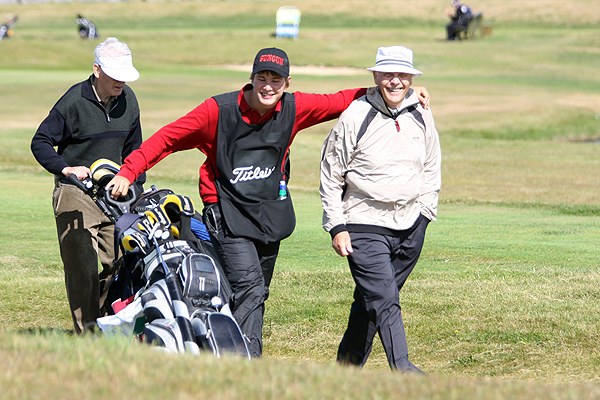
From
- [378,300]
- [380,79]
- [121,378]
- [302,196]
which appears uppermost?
[380,79]

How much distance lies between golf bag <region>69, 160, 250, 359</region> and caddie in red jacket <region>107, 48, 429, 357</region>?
22 centimetres

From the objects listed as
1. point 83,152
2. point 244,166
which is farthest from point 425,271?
point 83,152

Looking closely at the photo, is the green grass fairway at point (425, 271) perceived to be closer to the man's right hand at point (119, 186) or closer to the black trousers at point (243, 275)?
the black trousers at point (243, 275)

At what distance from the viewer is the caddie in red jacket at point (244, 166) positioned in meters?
4.91

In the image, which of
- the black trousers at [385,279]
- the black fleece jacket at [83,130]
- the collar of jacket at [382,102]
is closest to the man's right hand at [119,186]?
the black fleece jacket at [83,130]

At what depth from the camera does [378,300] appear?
4891mm

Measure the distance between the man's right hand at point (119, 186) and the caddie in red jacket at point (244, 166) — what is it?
0.05 m

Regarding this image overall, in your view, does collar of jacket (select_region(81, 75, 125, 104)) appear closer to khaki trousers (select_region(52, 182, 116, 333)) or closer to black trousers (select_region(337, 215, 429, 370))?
khaki trousers (select_region(52, 182, 116, 333))

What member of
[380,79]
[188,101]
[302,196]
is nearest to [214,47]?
[188,101]

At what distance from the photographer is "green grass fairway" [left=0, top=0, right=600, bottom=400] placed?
121 inches

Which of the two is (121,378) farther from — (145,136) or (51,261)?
(145,136)

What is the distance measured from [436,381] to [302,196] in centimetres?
1219

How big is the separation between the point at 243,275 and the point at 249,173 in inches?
26.2

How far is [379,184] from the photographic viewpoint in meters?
4.85
